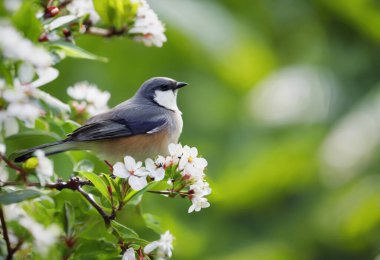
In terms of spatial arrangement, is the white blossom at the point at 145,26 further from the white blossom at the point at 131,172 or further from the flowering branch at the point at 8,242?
the flowering branch at the point at 8,242

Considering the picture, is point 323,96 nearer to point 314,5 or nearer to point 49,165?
point 314,5

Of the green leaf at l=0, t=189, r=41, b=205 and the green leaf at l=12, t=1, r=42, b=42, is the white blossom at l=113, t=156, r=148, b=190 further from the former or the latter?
the green leaf at l=12, t=1, r=42, b=42

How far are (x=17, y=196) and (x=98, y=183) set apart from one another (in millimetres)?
300

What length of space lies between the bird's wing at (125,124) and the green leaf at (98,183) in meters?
0.65

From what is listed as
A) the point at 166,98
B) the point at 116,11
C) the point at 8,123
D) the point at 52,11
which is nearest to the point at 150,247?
the point at 8,123

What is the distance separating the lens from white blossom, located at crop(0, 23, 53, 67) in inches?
59.9

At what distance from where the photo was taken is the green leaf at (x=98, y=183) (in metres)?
1.94

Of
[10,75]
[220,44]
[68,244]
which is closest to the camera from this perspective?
[10,75]

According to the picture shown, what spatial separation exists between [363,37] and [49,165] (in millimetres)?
6758

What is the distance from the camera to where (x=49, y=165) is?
170 centimetres

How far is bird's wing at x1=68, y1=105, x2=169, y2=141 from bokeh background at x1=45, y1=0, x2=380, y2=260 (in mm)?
2431

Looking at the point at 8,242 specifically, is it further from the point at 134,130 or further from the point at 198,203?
the point at 134,130

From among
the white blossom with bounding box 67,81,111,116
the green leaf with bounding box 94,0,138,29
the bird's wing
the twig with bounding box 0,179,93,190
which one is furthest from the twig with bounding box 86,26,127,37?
the twig with bounding box 0,179,93,190

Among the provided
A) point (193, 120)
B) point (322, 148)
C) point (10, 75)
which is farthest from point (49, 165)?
point (193, 120)
